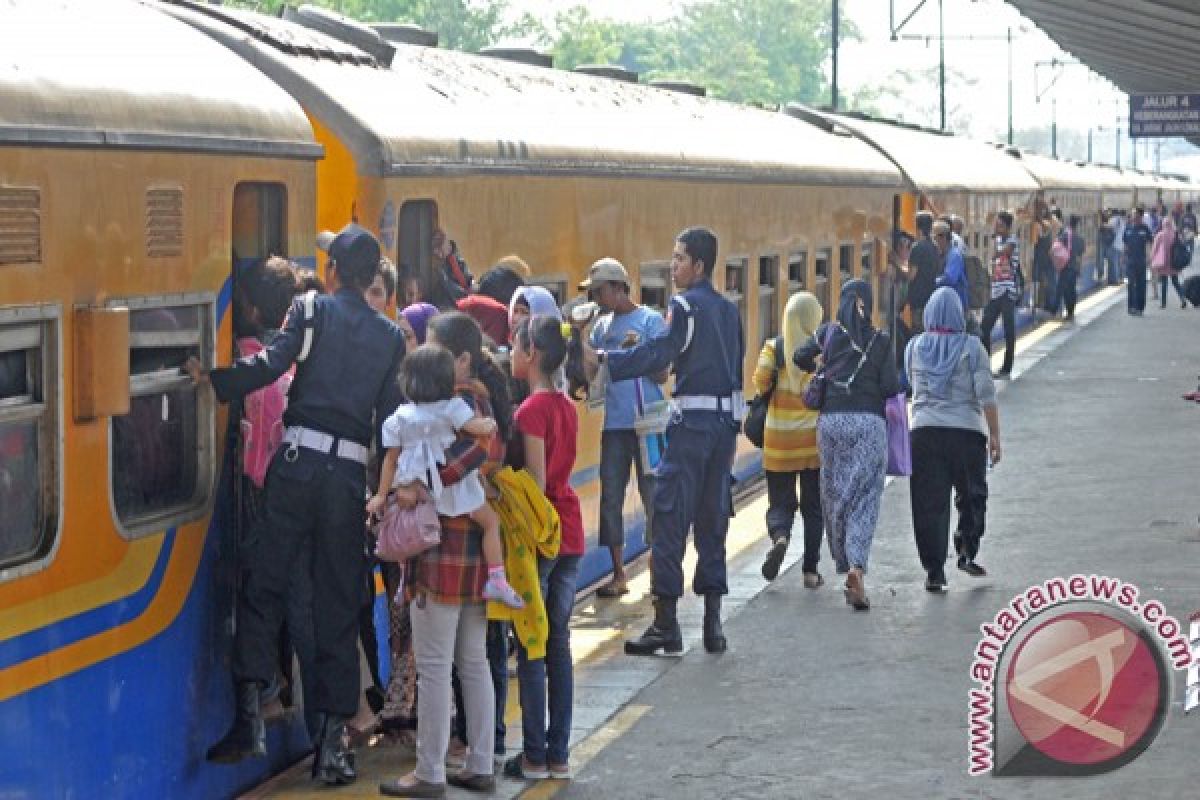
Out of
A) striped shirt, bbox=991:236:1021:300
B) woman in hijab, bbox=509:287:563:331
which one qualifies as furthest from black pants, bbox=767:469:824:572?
striped shirt, bbox=991:236:1021:300

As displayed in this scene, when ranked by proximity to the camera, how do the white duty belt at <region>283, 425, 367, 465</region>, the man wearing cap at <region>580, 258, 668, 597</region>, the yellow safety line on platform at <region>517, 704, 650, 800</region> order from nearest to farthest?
the white duty belt at <region>283, 425, 367, 465</region>, the yellow safety line on platform at <region>517, 704, 650, 800</region>, the man wearing cap at <region>580, 258, 668, 597</region>

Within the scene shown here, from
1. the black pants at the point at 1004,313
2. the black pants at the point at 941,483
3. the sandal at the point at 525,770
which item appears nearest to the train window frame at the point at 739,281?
the black pants at the point at 941,483

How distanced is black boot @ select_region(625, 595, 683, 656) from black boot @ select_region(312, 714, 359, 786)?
280cm

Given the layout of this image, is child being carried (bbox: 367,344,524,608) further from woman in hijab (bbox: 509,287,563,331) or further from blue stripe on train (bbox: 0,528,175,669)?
woman in hijab (bbox: 509,287,563,331)

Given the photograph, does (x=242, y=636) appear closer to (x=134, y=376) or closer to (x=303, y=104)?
(x=134, y=376)

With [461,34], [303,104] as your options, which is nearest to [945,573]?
[303,104]

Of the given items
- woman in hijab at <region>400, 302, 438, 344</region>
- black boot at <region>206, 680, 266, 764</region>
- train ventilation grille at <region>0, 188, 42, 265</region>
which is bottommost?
black boot at <region>206, 680, 266, 764</region>

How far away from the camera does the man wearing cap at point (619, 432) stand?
11773 millimetres

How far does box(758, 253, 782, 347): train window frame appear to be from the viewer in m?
18.0

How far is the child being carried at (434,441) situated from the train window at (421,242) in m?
1.63

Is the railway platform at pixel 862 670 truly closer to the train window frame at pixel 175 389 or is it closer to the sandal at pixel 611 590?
the sandal at pixel 611 590

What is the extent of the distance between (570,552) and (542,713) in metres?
→ 0.63

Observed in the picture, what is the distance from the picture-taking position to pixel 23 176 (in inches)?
259

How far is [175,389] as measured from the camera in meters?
7.74
